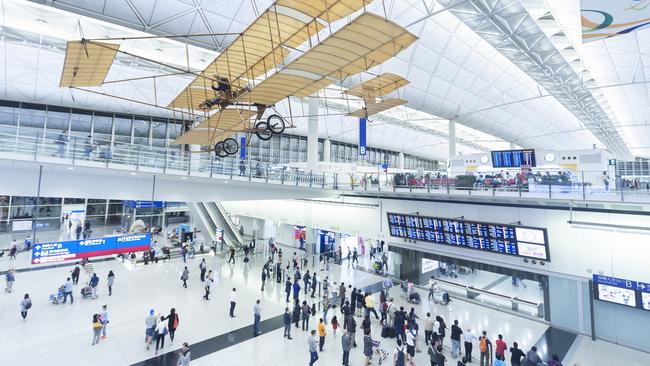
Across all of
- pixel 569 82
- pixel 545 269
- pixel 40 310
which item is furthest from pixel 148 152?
pixel 569 82

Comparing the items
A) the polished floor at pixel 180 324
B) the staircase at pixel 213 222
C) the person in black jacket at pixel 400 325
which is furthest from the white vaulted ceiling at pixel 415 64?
the person in black jacket at pixel 400 325

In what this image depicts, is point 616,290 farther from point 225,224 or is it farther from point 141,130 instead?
point 141,130

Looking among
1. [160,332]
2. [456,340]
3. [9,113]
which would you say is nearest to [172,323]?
[160,332]

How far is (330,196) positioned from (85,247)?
1371cm

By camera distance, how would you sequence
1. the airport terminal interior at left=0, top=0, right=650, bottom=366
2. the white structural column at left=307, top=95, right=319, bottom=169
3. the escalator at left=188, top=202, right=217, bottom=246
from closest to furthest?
1. the airport terminal interior at left=0, top=0, right=650, bottom=366
2. the white structural column at left=307, top=95, right=319, bottom=169
3. the escalator at left=188, top=202, right=217, bottom=246

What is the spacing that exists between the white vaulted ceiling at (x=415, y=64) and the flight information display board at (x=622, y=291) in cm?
1140

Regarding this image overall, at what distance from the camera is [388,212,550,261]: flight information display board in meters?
12.0

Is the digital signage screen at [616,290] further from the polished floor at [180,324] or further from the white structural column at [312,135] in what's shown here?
the white structural column at [312,135]

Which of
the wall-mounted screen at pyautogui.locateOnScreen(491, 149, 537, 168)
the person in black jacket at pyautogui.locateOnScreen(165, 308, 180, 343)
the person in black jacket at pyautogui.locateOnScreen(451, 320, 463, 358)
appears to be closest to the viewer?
the person in black jacket at pyautogui.locateOnScreen(451, 320, 463, 358)

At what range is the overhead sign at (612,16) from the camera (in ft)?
16.4

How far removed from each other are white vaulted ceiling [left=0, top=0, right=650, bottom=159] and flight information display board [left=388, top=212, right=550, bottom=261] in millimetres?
9488

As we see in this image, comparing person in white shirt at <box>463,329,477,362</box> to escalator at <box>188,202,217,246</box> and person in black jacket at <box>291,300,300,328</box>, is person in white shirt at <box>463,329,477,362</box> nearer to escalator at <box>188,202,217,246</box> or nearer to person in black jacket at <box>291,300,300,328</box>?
person in black jacket at <box>291,300,300,328</box>

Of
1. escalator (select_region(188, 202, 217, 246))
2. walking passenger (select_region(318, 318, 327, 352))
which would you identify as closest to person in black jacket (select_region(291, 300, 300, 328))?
walking passenger (select_region(318, 318, 327, 352))

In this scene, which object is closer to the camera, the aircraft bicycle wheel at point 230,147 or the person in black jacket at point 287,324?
the person in black jacket at point 287,324
